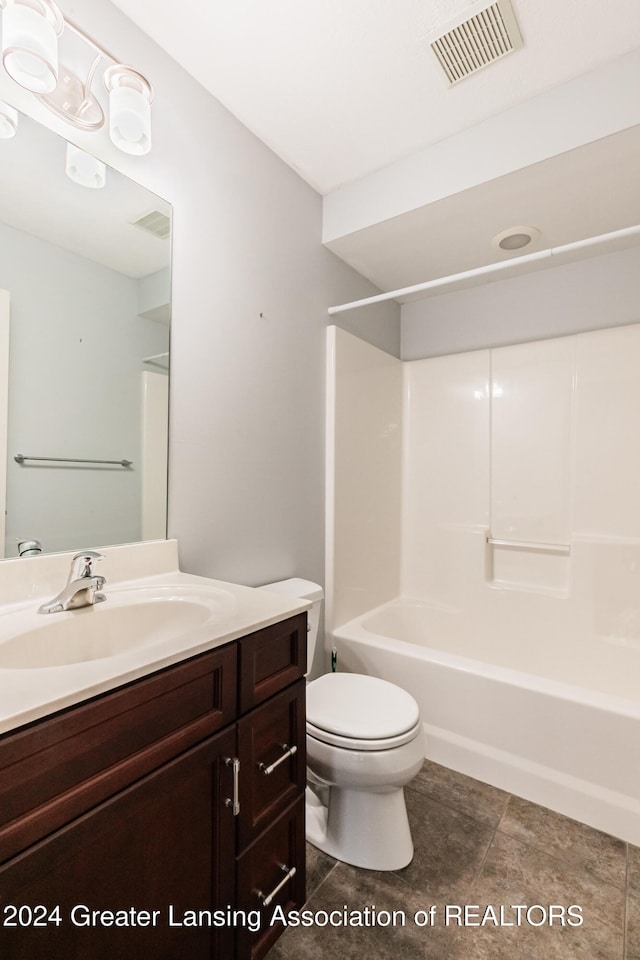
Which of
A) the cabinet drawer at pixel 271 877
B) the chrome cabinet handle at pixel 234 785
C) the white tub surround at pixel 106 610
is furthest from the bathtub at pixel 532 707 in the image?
the chrome cabinet handle at pixel 234 785

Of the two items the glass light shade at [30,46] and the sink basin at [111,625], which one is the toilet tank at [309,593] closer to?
the sink basin at [111,625]

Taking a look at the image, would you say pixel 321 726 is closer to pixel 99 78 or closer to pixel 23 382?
pixel 23 382

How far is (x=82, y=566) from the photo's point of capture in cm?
108

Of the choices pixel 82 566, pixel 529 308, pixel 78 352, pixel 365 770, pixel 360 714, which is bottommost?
pixel 365 770

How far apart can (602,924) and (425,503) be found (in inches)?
73.1

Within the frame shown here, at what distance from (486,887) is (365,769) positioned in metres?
0.50

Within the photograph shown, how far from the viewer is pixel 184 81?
4.90 feet

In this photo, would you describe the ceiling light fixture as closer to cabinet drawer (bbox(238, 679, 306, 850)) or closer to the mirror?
the mirror

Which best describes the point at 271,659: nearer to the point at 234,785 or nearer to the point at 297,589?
the point at 234,785

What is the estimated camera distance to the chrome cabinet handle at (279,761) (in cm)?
103

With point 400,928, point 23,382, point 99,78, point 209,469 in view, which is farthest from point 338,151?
point 400,928

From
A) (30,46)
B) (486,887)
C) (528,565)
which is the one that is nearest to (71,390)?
(30,46)

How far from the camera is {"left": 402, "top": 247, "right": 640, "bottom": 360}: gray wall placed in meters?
2.22

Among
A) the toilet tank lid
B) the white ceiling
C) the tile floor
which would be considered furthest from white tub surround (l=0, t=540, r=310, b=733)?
the white ceiling
